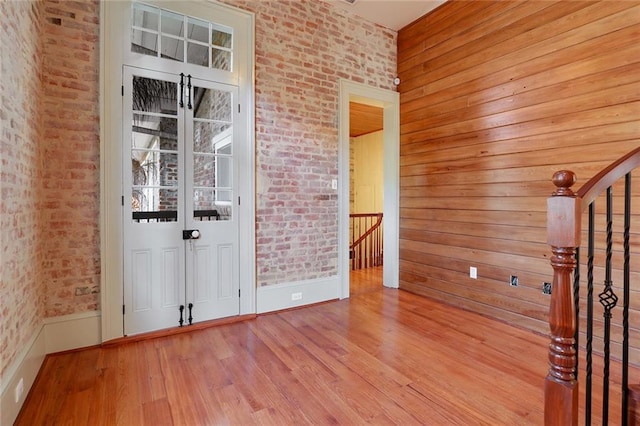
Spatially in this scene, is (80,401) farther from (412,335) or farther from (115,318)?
(412,335)

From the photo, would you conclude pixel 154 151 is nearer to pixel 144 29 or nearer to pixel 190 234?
pixel 190 234

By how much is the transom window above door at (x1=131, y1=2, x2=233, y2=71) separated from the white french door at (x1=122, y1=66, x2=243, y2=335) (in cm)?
20

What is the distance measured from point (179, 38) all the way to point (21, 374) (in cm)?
293

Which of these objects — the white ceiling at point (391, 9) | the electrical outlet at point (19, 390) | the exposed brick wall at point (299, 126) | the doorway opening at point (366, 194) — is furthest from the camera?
the doorway opening at point (366, 194)

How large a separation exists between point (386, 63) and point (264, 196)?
2592 millimetres

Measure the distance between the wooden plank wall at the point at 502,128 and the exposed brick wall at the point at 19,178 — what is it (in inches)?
153

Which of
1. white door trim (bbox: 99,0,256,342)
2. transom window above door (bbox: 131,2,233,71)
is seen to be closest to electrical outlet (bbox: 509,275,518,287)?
transom window above door (bbox: 131,2,233,71)

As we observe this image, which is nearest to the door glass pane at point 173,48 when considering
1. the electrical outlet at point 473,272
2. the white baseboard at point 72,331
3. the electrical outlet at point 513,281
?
the white baseboard at point 72,331

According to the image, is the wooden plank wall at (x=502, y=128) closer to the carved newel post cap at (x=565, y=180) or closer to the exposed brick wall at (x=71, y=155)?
the carved newel post cap at (x=565, y=180)

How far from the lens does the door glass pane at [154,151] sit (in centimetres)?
294

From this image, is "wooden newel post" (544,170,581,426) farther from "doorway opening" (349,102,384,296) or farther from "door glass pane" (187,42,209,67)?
"doorway opening" (349,102,384,296)

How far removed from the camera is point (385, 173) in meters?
4.72

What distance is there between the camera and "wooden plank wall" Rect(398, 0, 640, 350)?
2658 millimetres

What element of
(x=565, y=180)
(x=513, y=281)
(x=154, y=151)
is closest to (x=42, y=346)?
(x=154, y=151)
